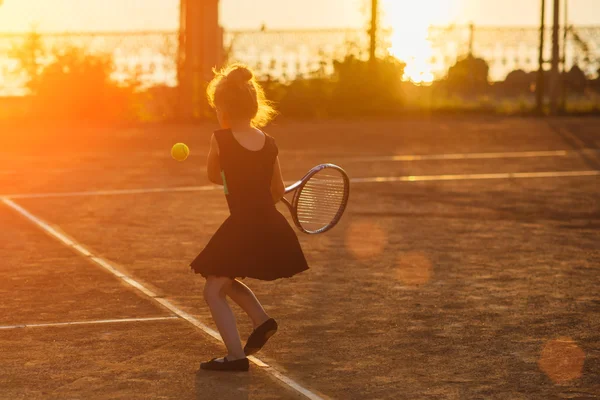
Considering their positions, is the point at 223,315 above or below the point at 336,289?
above

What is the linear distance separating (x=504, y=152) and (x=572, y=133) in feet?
11.3

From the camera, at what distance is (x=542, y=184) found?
50.0ft

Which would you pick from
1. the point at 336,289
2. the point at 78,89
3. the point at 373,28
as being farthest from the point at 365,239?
the point at 373,28

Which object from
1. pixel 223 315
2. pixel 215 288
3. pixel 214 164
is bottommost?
pixel 223 315

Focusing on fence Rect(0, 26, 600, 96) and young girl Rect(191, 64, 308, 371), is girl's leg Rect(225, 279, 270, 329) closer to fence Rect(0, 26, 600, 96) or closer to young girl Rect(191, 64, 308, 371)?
young girl Rect(191, 64, 308, 371)

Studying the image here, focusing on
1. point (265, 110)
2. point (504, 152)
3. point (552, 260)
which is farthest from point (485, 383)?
point (504, 152)

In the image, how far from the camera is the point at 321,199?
7078 millimetres

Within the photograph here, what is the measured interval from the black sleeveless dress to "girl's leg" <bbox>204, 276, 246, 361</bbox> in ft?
0.24

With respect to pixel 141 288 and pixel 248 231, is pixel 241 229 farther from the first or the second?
pixel 141 288

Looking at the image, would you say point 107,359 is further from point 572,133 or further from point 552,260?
point 572,133

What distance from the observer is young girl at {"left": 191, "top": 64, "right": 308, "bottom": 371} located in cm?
639

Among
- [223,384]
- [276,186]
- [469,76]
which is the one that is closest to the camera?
[223,384]

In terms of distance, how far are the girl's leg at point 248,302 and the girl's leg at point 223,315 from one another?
0.06 m

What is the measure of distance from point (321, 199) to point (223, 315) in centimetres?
100
